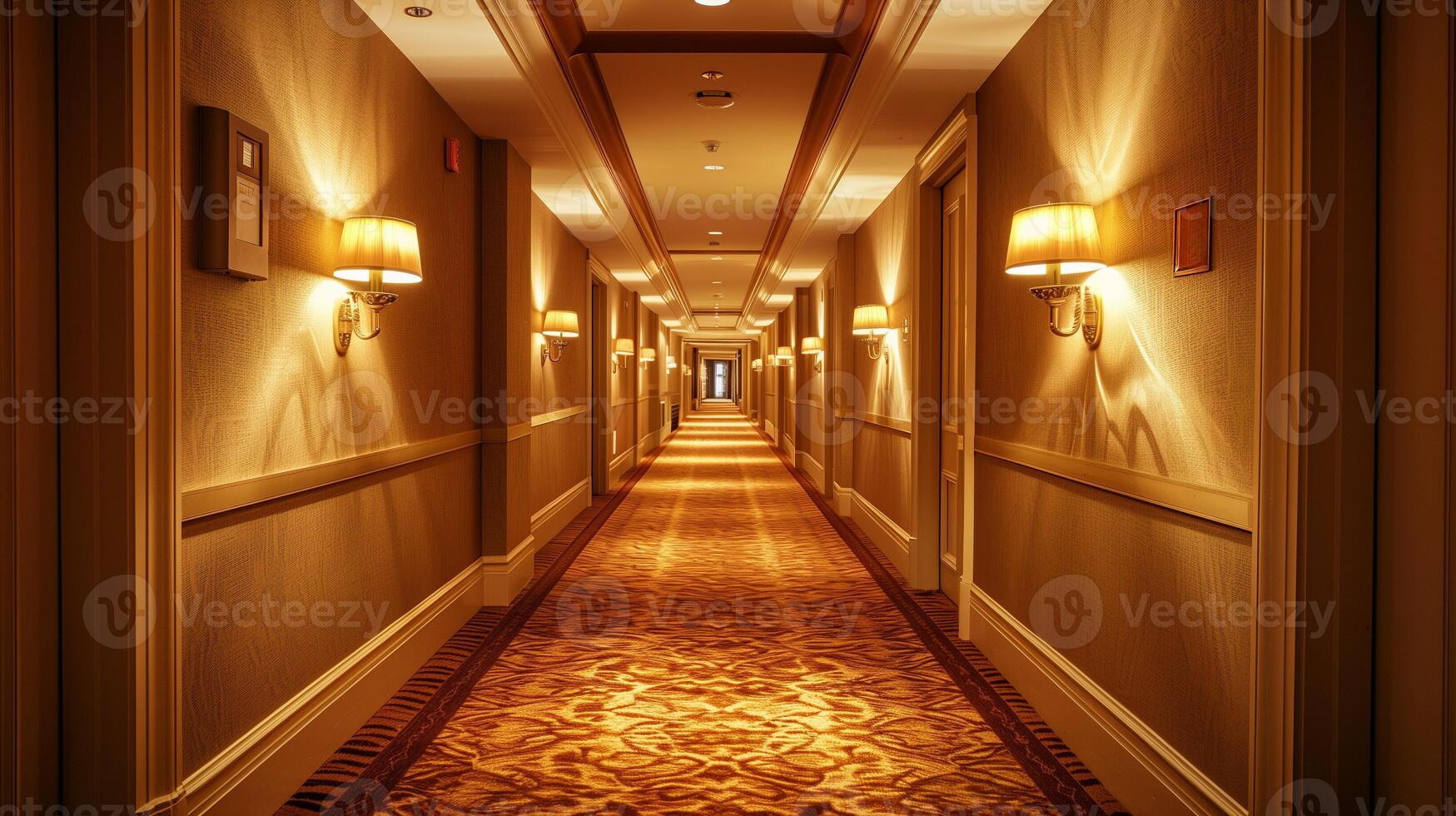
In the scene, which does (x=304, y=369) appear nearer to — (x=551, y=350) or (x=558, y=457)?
(x=551, y=350)

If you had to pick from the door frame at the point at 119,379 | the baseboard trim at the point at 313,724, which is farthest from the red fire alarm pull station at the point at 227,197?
the baseboard trim at the point at 313,724

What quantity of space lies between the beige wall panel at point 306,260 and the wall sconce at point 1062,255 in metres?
2.37

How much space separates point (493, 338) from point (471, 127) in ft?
3.76

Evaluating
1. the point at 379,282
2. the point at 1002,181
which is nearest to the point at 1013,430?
the point at 1002,181

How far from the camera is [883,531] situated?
22.8ft

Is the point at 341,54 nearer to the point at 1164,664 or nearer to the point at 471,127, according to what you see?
the point at 471,127

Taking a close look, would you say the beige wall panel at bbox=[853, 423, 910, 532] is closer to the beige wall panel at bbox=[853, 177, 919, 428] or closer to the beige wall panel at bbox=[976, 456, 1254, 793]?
the beige wall panel at bbox=[853, 177, 919, 428]

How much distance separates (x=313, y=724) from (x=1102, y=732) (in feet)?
8.32

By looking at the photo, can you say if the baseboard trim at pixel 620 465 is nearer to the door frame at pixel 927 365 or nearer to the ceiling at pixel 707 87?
the ceiling at pixel 707 87

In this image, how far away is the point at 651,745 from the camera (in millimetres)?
3203

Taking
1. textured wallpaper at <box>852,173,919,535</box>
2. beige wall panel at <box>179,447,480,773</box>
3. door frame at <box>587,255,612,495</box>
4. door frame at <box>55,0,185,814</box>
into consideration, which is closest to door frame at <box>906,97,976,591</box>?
textured wallpaper at <box>852,173,919,535</box>

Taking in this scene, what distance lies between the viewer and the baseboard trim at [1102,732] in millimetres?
2393

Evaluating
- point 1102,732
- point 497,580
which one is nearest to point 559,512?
point 497,580

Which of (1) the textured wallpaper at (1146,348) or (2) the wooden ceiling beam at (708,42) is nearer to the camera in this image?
(1) the textured wallpaper at (1146,348)
